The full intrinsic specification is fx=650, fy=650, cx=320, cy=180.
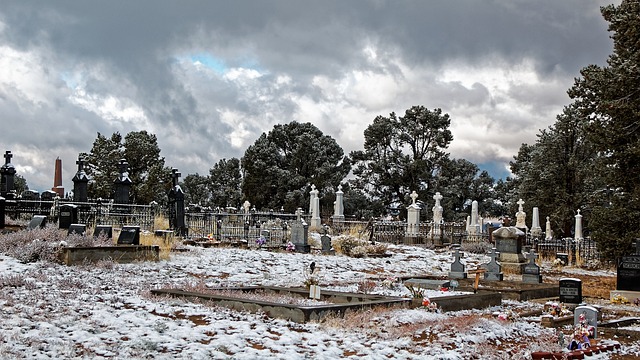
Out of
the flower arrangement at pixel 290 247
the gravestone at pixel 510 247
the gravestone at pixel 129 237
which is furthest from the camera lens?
the flower arrangement at pixel 290 247

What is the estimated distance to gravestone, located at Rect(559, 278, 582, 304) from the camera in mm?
13398

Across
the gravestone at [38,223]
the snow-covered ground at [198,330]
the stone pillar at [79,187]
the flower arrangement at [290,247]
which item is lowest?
the snow-covered ground at [198,330]

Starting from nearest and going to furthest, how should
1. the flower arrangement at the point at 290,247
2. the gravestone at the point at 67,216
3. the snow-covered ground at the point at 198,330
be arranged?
the snow-covered ground at the point at 198,330, the gravestone at the point at 67,216, the flower arrangement at the point at 290,247

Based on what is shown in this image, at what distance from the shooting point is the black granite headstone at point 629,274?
14.9m

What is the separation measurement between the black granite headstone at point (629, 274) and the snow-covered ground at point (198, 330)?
3241 mm

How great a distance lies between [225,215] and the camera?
93.4 ft

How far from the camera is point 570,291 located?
13.4m

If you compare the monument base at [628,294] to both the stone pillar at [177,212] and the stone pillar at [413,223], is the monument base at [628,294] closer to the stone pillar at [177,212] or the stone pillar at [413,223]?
the stone pillar at [177,212]

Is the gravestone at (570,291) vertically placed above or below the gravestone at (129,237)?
below

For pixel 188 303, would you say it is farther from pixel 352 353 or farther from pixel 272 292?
pixel 352 353

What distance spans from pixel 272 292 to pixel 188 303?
2274 mm

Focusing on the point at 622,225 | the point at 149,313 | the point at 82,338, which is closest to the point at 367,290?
the point at 149,313

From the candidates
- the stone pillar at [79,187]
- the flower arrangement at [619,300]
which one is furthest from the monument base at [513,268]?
the stone pillar at [79,187]

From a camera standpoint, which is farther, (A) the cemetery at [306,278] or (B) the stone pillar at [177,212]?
(B) the stone pillar at [177,212]
